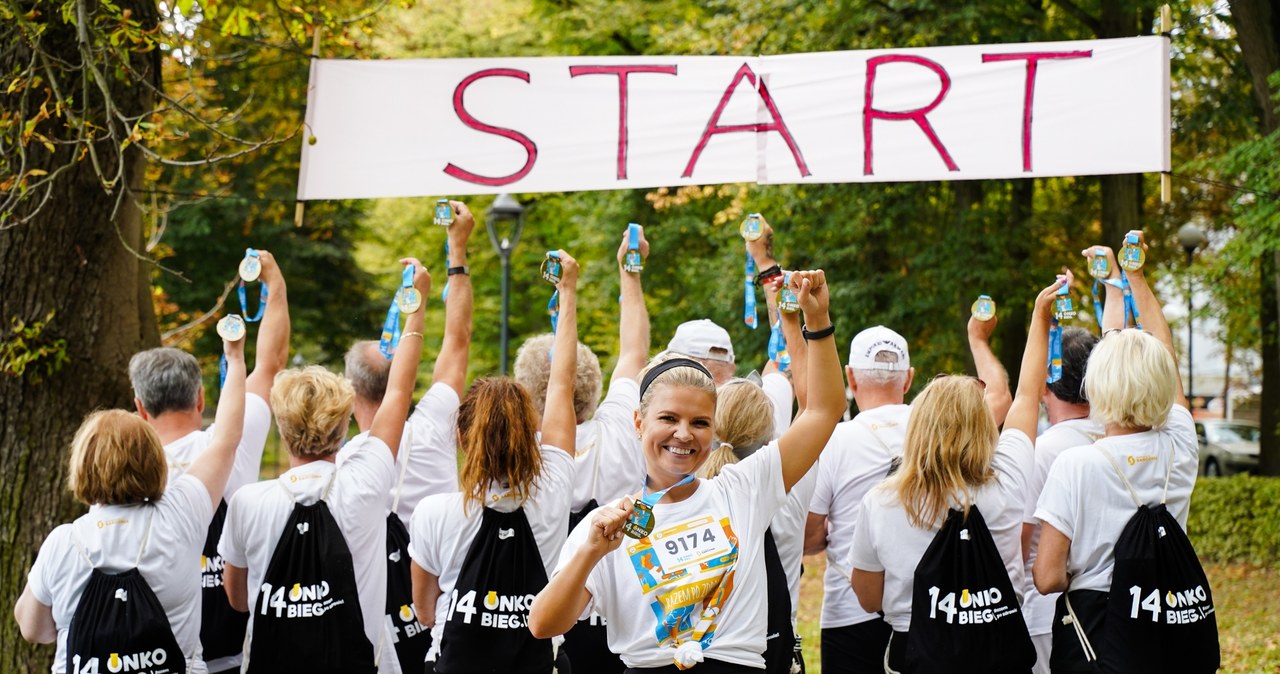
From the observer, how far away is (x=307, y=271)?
23.6 m

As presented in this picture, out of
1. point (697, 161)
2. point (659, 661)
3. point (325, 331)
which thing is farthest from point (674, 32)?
point (659, 661)

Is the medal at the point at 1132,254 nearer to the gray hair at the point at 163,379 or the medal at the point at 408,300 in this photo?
the medal at the point at 408,300

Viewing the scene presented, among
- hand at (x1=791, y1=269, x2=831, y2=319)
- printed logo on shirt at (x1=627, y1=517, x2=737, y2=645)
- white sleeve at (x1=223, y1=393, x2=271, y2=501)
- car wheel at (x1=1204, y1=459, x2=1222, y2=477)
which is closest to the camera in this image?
printed logo on shirt at (x1=627, y1=517, x2=737, y2=645)

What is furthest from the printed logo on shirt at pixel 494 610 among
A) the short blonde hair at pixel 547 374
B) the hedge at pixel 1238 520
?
the hedge at pixel 1238 520

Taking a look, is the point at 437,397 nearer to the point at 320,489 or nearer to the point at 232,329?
the point at 320,489

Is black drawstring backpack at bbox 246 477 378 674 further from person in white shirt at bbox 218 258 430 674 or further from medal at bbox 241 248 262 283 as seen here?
medal at bbox 241 248 262 283

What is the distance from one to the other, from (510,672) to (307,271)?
20.5m

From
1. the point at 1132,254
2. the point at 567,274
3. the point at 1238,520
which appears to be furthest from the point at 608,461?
the point at 1238,520

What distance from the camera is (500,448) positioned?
4.01m

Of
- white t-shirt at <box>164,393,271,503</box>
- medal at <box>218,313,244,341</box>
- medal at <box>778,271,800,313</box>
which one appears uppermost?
medal at <box>778,271,800,313</box>

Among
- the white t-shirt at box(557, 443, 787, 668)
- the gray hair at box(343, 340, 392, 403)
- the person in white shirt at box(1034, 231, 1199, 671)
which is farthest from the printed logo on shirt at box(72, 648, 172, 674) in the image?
the person in white shirt at box(1034, 231, 1199, 671)

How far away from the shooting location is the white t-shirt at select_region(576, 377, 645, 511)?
15.5 ft

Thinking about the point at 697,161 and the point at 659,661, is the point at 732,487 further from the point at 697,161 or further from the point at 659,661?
the point at 697,161

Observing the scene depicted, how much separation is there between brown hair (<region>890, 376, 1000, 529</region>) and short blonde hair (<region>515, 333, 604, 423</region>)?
4.22 feet
